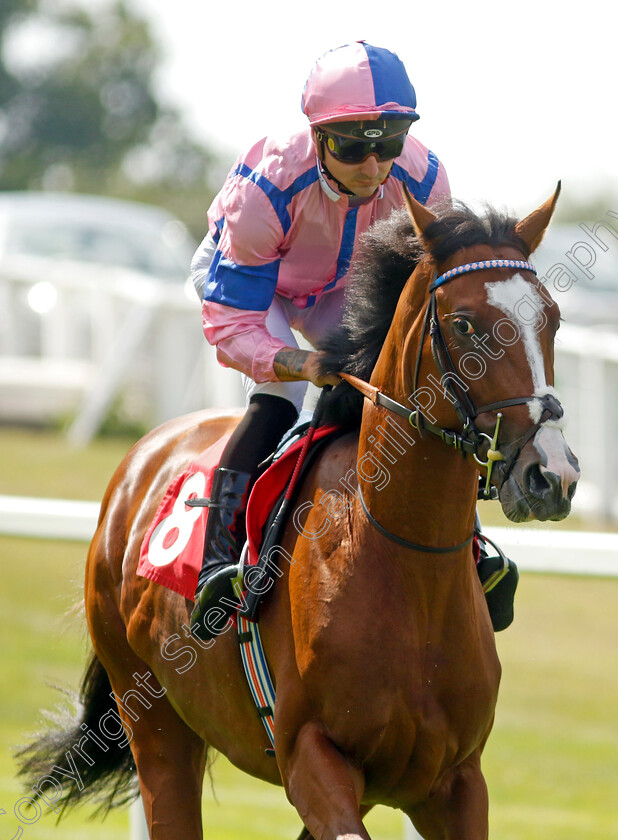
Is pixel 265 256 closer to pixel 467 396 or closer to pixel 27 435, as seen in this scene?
pixel 467 396

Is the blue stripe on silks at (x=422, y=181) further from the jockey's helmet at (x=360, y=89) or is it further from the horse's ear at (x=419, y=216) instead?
the horse's ear at (x=419, y=216)

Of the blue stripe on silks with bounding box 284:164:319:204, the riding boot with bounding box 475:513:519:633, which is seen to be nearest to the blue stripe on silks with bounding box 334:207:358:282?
the blue stripe on silks with bounding box 284:164:319:204

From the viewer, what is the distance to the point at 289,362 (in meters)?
2.93

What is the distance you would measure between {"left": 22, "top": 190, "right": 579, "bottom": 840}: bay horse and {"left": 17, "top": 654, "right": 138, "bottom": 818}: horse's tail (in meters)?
0.95

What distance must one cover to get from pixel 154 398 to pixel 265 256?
373 inches

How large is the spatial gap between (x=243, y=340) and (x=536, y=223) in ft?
2.76

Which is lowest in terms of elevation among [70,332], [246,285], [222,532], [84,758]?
[70,332]

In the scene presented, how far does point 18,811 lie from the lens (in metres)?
4.53

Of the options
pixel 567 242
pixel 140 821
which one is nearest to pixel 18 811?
pixel 140 821

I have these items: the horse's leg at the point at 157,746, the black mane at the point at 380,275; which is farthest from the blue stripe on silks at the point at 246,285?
the horse's leg at the point at 157,746

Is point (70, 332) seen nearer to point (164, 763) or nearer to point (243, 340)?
point (164, 763)

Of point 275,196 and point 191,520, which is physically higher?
point 275,196

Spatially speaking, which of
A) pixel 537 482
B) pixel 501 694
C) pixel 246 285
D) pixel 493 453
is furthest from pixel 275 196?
pixel 501 694

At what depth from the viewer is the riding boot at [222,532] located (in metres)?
3.03
